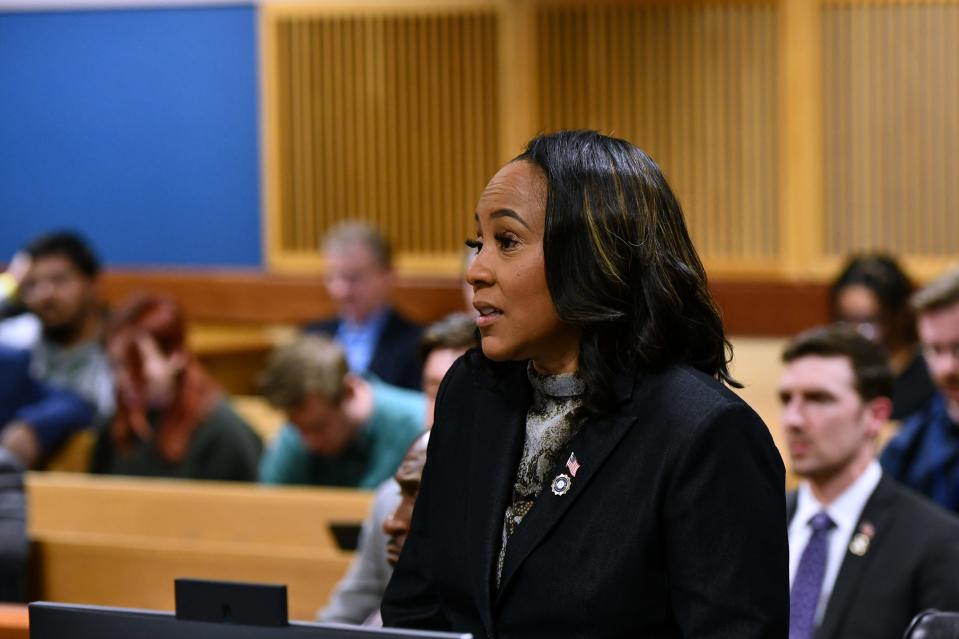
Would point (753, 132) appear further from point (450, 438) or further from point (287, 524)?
point (450, 438)

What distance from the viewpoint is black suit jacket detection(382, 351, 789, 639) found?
1540 millimetres

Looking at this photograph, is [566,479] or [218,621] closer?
[218,621]

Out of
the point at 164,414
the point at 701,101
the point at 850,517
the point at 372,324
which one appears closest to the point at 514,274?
the point at 850,517

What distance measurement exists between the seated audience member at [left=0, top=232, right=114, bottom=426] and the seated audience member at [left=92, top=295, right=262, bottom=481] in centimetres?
60

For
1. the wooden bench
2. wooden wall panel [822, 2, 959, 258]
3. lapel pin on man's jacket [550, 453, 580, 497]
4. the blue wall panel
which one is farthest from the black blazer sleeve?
the blue wall panel

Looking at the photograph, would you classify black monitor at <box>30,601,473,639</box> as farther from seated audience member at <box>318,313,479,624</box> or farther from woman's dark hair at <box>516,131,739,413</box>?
seated audience member at <box>318,313,479,624</box>

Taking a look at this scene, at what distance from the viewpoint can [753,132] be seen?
6.37m

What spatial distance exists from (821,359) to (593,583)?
181 centimetres

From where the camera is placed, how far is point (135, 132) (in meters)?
7.45

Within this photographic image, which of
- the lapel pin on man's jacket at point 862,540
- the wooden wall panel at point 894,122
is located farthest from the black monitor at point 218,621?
the wooden wall panel at point 894,122

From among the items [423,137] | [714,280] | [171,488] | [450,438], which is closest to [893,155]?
[714,280]

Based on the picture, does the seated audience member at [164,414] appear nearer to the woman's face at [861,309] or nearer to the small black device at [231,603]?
the woman's face at [861,309]

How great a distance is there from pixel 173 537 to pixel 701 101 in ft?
10.2

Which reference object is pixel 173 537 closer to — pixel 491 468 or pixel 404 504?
pixel 404 504
